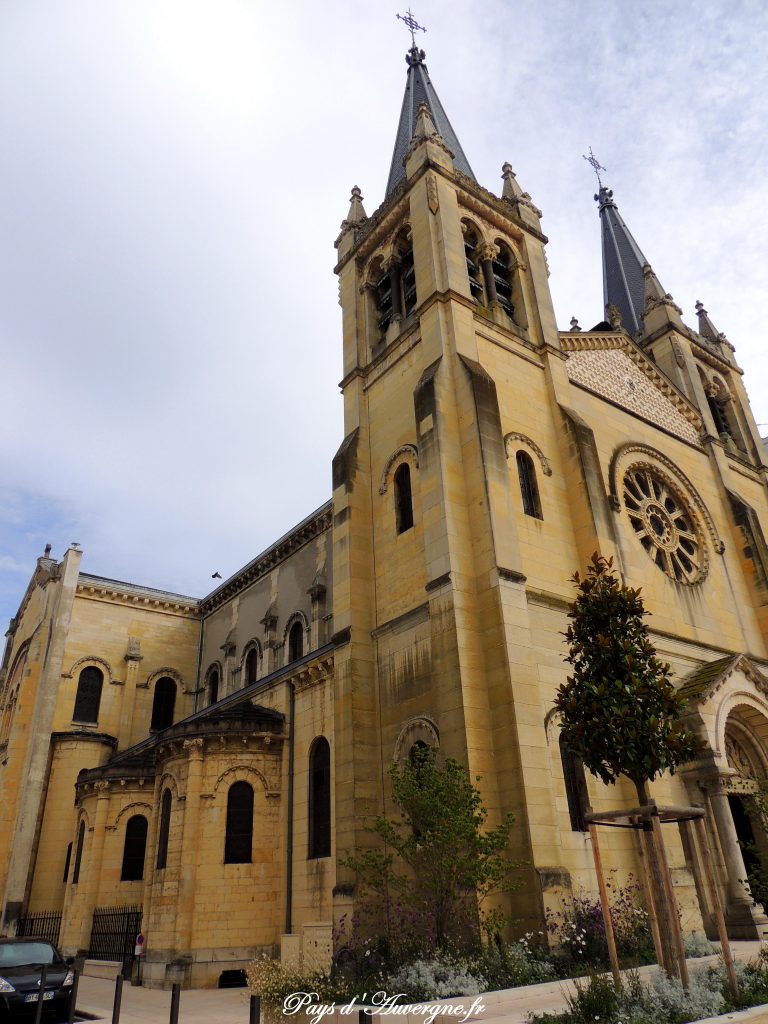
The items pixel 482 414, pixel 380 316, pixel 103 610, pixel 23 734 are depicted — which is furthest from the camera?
pixel 103 610

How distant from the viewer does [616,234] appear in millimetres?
39125

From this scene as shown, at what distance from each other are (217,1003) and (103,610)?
924 inches

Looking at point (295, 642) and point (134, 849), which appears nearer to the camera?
point (134, 849)

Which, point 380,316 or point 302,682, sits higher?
point 380,316

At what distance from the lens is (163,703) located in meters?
35.4

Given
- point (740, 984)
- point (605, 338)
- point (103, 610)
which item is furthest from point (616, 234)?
point (740, 984)

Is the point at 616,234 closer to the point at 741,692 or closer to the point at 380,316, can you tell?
the point at 380,316

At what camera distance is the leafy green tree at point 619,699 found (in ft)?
33.0

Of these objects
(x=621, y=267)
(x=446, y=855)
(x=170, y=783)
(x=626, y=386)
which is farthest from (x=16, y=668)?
(x=621, y=267)

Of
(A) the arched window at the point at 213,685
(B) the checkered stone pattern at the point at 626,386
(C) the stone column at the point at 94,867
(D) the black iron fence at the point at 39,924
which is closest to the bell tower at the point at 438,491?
(B) the checkered stone pattern at the point at 626,386

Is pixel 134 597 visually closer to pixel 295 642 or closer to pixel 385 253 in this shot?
pixel 295 642

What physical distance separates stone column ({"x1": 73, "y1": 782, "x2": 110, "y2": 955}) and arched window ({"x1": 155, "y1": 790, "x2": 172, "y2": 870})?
455cm

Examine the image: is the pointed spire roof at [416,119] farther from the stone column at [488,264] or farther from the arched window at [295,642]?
the arched window at [295,642]

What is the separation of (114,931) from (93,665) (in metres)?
14.7
